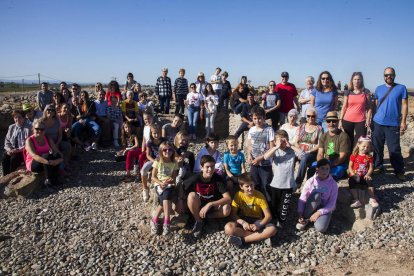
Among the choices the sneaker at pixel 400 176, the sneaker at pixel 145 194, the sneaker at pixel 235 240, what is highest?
the sneaker at pixel 400 176

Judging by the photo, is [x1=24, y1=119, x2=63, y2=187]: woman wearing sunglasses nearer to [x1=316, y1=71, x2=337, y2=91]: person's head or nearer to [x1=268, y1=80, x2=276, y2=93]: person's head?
[x1=268, y1=80, x2=276, y2=93]: person's head

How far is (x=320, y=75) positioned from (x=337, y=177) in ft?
7.91

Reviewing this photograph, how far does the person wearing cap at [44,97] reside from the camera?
Answer: 33.3ft

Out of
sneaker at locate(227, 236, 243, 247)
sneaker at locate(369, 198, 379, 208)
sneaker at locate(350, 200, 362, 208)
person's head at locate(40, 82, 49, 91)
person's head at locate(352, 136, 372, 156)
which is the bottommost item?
sneaker at locate(227, 236, 243, 247)

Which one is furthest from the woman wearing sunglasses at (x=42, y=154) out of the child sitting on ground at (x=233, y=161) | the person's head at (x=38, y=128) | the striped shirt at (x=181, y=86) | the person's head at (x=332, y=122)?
the person's head at (x=332, y=122)

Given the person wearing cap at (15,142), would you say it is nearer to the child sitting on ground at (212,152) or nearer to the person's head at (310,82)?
the child sitting on ground at (212,152)

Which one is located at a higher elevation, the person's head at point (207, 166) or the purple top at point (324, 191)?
the person's head at point (207, 166)

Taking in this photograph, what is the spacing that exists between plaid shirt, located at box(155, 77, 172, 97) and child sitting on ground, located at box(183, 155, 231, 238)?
7.00 metres

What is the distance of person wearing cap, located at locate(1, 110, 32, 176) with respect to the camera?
7.32m

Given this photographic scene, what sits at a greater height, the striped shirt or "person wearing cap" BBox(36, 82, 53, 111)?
the striped shirt

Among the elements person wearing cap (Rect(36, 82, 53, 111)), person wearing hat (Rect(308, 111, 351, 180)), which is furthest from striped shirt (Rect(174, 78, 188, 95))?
person wearing hat (Rect(308, 111, 351, 180))

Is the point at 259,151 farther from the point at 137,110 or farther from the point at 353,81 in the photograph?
the point at 137,110

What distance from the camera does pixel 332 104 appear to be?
7.02 meters

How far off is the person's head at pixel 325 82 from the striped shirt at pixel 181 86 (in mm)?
5860
